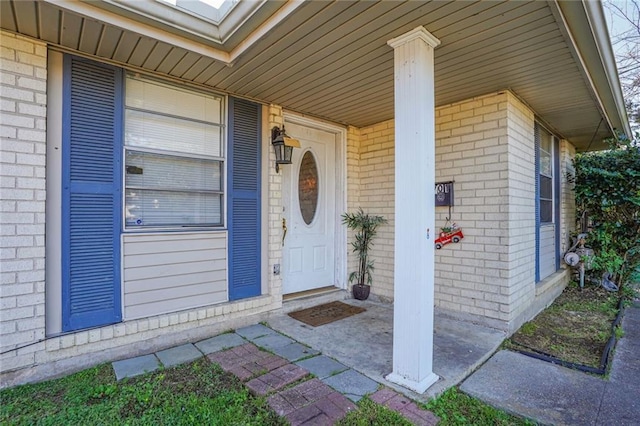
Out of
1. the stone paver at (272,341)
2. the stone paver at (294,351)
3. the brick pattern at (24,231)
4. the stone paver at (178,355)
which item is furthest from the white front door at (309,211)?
the brick pattern at (24,231)

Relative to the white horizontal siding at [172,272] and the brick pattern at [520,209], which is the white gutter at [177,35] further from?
the brick pattern at [520,209]

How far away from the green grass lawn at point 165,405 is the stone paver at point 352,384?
0.12 metres

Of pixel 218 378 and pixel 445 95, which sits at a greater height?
pixel 445 95

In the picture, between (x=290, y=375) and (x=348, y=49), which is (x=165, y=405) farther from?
(x=348, y=49)

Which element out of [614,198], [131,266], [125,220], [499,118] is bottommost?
[131,266]

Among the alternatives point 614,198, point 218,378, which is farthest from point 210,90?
point 614,198

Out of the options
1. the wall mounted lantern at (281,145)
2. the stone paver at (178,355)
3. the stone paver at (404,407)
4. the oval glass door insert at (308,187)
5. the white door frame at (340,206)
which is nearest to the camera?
the stone paver at (404,407)

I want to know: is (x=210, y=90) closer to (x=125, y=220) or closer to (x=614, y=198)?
(x=125, y=220)

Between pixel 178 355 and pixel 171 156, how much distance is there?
178 centimetres

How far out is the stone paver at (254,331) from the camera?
10.6 feet

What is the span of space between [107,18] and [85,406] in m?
2.50

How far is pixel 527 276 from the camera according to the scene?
377cm

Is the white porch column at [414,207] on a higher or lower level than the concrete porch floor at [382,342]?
higher

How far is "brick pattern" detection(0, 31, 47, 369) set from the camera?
2.25 metres
